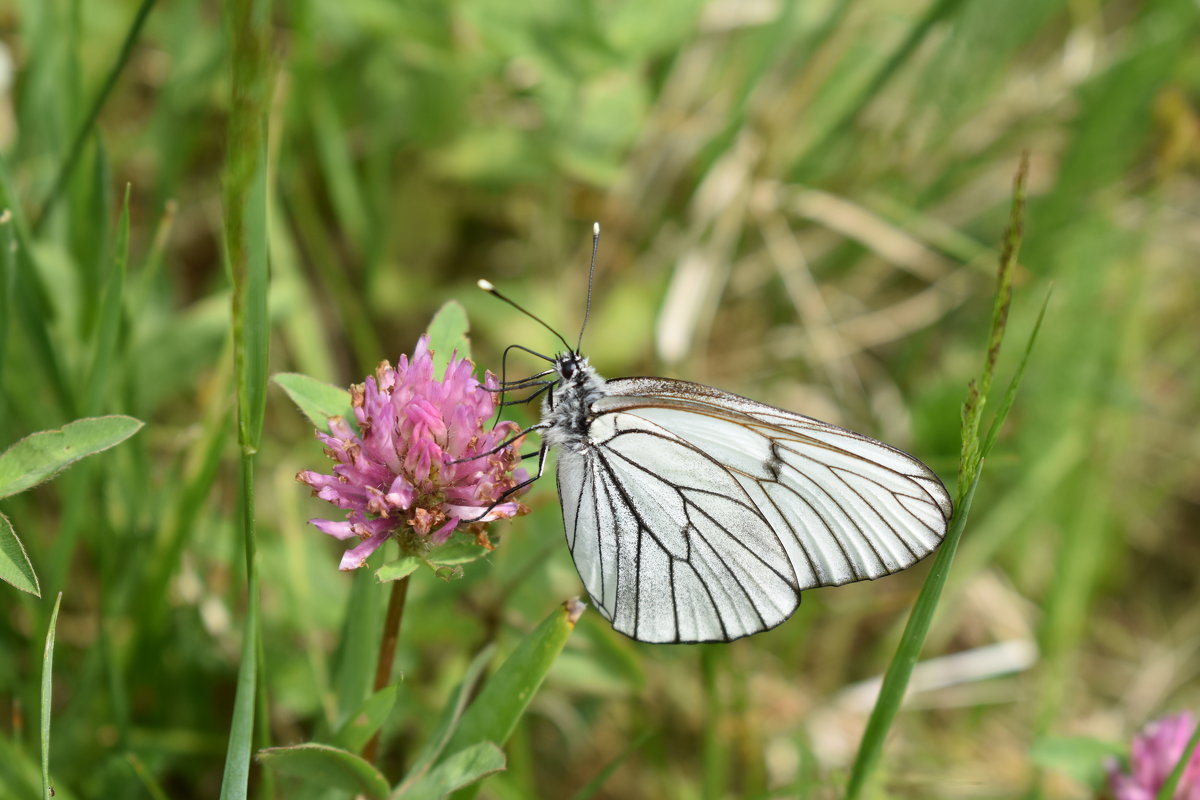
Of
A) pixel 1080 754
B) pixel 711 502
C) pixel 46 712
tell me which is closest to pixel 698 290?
pixel 711 502

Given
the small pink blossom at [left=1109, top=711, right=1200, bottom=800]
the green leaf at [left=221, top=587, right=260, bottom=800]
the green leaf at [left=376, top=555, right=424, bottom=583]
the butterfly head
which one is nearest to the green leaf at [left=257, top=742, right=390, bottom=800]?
the green leaf at [left=221, top=587, right=260, bottom=800]

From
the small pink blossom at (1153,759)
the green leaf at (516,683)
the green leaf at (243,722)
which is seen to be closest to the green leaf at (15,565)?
the green leaf at (243,722)

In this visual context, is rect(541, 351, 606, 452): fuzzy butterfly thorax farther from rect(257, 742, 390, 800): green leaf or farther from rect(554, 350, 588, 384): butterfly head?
rect(257, 742, 390, 800): green leaf

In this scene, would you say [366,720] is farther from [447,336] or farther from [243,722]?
[447,336]

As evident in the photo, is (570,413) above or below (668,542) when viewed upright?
above

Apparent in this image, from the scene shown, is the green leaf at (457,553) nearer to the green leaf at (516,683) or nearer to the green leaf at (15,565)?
the green leaf at (516,683)

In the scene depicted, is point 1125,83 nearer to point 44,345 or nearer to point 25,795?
point 44,345
